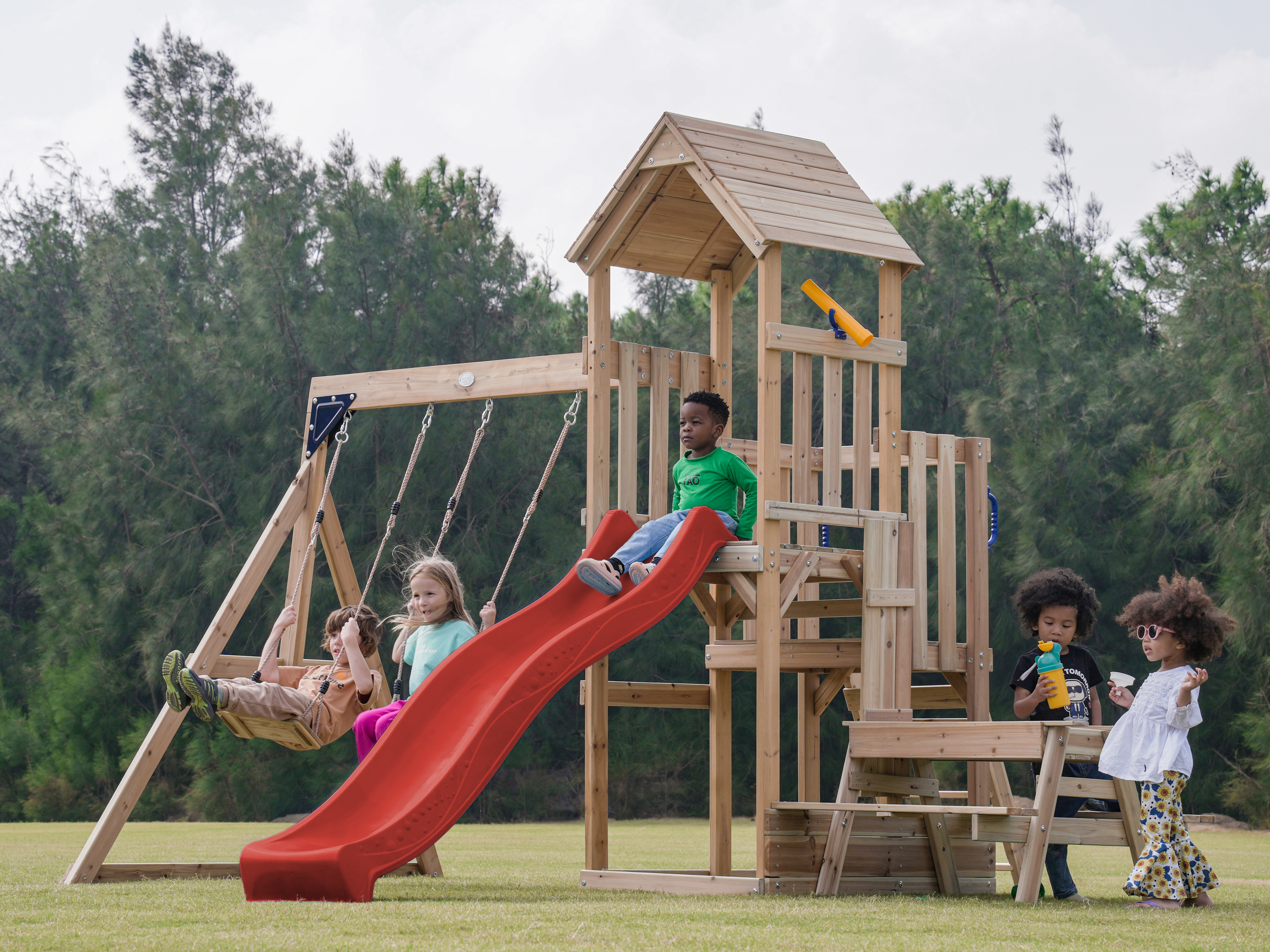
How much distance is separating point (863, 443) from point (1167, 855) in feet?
7.19

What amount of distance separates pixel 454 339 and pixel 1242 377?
392 inches

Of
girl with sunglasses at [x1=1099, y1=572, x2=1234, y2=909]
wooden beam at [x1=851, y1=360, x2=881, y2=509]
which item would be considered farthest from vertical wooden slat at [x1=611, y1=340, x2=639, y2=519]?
girl with sunglasses at [x1=1099, y1=572, x2=1234, y2=909]

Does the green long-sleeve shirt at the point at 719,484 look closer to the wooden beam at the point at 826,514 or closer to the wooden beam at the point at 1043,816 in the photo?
the wooden beam at the point at 826,514

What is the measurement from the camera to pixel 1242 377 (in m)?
16.3

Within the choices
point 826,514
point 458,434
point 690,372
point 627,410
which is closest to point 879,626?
point 826,514

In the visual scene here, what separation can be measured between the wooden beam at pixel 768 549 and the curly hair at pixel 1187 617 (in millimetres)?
1433

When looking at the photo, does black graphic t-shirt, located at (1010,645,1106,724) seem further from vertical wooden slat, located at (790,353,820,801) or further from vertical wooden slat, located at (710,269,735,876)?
vertical wooden slat, located at (710,269,735,876)

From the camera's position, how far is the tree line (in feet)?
58.9

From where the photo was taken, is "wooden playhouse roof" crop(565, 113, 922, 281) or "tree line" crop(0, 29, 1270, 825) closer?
"wooden playhouse roof" crop(565, 113, 922, 281)

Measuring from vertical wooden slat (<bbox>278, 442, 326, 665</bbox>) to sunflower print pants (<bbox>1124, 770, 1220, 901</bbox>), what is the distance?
4128mm

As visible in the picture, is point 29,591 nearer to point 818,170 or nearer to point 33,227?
point 33,227

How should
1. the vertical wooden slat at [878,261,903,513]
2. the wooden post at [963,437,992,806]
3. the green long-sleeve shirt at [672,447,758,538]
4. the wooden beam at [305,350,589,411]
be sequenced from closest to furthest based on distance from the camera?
the vertical wooden slat at [878,261,903,513] < the green long-sleeve shirt at [672,447,758,538] < the wooden post at [963,437,992,806] < the wooden beam at [305,350,589,411]

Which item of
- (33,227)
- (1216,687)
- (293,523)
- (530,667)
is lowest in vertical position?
(1216,687)

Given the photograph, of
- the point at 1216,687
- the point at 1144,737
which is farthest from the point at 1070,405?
the point at 1144,737
